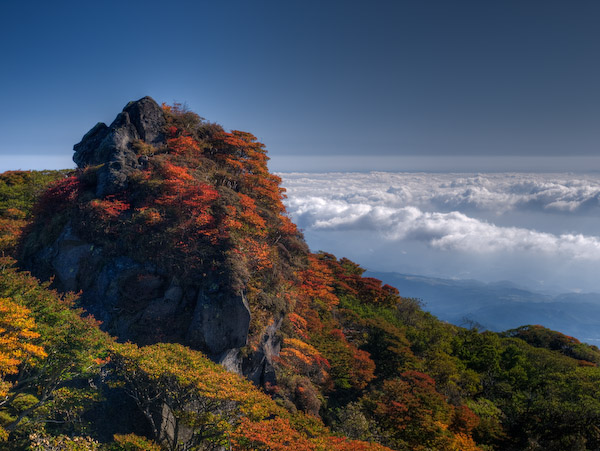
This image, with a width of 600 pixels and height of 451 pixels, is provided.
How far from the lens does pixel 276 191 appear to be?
98.5 feet

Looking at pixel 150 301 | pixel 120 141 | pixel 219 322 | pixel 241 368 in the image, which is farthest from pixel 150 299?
pixel 120 141

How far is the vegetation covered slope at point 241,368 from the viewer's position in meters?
13.1

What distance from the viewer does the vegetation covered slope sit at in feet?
43.0

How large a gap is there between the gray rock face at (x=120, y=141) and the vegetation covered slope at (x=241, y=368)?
0.67 m

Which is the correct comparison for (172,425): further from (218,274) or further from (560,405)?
(560,405)

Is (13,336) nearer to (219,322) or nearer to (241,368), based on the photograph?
(219,322)

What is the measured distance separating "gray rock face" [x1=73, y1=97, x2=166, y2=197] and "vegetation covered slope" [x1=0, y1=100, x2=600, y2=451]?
67 centimetres

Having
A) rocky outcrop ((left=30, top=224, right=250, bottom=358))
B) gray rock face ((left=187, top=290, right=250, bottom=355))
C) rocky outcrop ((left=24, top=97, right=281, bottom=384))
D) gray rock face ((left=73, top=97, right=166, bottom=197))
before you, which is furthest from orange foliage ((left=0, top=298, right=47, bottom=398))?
gray rock face ((left=73, top=97, right=166, bottom=197))

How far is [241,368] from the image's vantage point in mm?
19859

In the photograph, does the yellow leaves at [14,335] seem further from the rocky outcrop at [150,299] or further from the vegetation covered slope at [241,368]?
the rocky outcrop at [150,299]

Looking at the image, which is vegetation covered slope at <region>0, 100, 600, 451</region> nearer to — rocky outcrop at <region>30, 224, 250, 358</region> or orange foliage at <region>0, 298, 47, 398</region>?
orange foliage at <region>0, 298, 47, 398</region>

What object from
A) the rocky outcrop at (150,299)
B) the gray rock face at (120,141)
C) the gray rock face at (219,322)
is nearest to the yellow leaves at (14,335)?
the rocky outcrop at (150,299)

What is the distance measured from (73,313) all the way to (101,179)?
11858mm

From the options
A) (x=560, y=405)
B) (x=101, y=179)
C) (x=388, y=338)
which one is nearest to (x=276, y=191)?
(x=101, y=179)
